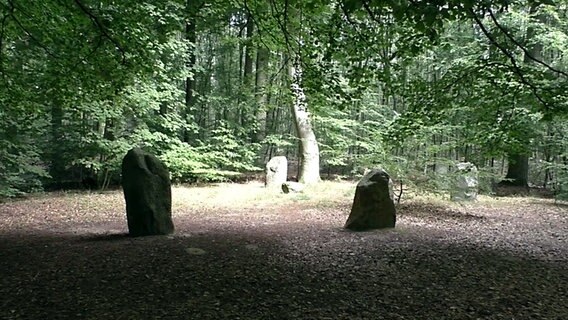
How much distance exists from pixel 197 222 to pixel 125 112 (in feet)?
26.4

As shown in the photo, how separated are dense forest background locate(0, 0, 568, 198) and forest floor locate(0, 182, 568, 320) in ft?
5.96

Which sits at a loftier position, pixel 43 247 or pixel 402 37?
pixel 402 37

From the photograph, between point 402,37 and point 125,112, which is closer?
point 402,37

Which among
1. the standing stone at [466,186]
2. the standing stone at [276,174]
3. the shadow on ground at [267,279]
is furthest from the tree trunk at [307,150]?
the shadow on ground at [267,279]

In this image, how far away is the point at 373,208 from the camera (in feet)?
27.7

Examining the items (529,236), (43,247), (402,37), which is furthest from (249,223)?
(529,236)

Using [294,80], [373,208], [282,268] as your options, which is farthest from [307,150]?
[282,268]

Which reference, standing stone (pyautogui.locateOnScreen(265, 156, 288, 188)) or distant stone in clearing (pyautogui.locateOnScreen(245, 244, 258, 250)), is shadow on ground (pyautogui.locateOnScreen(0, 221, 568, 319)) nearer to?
distant stone in clearing (pyautogui.locateOnScreen(245, 244, 258, 250))

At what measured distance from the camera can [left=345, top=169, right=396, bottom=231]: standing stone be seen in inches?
331

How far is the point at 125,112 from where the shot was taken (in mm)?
15703

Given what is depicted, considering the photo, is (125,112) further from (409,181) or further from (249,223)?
(409,181)

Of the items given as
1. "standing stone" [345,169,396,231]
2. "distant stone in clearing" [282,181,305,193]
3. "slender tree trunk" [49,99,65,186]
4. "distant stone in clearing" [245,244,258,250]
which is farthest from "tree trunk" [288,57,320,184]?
"distant stone in clearing" [245,244,258,250]

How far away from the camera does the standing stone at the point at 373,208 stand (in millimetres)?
8406

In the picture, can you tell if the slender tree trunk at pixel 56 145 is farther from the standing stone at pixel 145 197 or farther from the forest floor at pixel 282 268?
the standing stone at pixel 145 197
